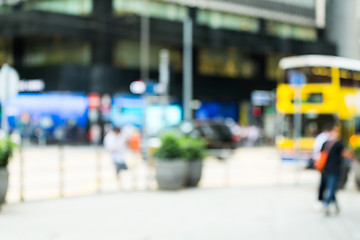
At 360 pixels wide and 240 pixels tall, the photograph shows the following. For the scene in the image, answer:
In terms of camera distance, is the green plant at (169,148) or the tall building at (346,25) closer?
the tall building at (346,25)

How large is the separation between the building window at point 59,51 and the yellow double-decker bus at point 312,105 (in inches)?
838

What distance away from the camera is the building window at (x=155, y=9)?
4184cm

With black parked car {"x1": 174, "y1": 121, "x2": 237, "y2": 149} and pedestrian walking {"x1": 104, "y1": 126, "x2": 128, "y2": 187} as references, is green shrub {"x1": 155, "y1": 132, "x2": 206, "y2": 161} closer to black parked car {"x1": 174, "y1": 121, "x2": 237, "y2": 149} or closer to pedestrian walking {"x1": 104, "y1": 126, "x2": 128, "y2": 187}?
pedestrian walking {"x1": 104, "y1": 126, "x2": 128, "y2": 187}

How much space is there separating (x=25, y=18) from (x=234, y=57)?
17072 mm

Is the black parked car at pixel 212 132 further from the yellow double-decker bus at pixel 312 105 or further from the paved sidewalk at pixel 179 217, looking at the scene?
the paved sidewalk at pixel 179 217

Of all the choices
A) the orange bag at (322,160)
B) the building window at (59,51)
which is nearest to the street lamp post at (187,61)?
the building window at (59,51)

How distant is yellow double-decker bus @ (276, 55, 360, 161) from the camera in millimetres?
19375

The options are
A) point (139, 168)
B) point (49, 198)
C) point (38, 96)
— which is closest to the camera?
point (49, 198)

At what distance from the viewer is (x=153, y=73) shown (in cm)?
4366

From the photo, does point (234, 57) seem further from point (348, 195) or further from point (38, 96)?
point (348, 195)

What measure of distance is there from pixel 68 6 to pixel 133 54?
5.44 meters

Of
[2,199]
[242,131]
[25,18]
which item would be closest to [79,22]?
[25,18]

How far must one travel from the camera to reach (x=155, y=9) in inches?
1698

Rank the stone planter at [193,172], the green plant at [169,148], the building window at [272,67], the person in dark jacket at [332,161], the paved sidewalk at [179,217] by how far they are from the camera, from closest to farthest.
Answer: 1. the paved sidewalk at [179,217]
2. the person in dark jacket at [332,161]
3. the green plant at [169,148]
4. the stone planter at [193,172]
5. the building window at [272,67]
